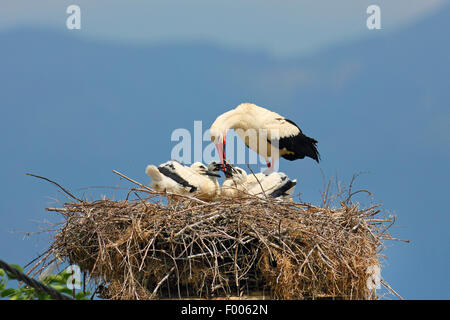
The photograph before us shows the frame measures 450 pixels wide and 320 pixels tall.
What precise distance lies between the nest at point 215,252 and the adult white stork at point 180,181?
35.2 inches

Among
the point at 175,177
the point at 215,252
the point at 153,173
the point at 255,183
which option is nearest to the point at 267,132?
the point at 255,183

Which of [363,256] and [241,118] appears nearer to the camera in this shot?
[363,256]

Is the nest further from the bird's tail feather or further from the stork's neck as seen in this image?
the stork's neck

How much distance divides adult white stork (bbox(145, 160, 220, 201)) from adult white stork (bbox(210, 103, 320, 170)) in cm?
126

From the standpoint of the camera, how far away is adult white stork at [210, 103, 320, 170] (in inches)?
319

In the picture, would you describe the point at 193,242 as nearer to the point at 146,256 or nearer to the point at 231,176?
the point at 146,256

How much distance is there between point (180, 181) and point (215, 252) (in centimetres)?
163

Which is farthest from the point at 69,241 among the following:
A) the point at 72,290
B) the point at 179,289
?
the point at 179,289

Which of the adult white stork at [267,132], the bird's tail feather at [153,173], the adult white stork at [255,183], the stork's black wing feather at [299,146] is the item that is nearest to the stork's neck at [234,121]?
the adult white stork at [267,132]

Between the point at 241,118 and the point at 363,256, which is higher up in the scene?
the point at 241,118

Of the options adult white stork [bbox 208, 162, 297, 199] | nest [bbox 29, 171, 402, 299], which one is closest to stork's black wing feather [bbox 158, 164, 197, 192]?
adult white stork [bbox 208, 162, 297, 199]

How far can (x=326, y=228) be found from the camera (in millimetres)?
5676
